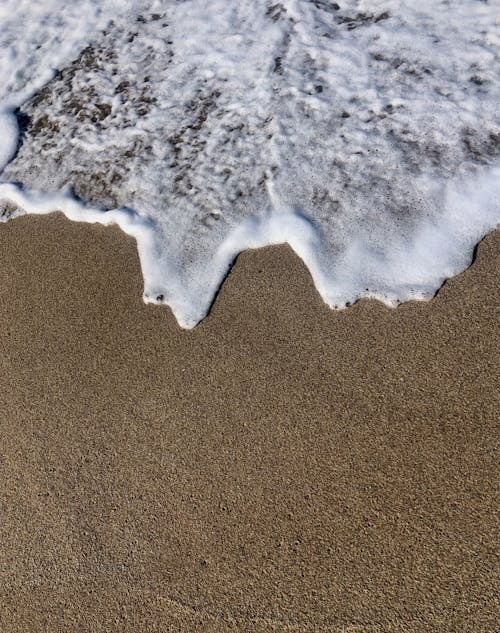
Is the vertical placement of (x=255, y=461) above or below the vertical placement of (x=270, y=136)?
below

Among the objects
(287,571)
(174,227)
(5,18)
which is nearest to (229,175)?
(174,227)

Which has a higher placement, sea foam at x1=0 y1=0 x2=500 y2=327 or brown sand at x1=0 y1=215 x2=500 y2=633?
sea foam at x1=0 y1=0 x2=500 y2=327

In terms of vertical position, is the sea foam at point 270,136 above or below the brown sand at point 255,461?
above

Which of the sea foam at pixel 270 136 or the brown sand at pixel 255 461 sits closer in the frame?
the brown sand at pixel 255 461

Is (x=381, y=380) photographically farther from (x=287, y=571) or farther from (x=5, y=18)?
(x=5, y=18)

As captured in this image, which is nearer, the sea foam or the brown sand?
the brown sand
